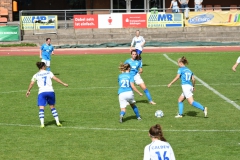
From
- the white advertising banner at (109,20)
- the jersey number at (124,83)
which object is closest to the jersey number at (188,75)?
the jersey number at (124,83)

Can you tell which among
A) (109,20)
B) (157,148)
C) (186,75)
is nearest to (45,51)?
(186,75)

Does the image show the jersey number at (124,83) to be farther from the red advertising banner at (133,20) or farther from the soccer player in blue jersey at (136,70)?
the red advertising banner at (133,20)

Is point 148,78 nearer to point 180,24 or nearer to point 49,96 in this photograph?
point 49,96

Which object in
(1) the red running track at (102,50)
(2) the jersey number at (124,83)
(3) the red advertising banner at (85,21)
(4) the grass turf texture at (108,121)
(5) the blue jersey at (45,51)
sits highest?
(3) the red advertising banner at (85,21)

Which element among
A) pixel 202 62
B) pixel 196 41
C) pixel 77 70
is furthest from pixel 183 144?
pixel 196 41

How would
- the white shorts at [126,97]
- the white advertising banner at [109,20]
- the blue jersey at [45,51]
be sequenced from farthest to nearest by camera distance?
the white advertising banner at [109,20], the blue jersey at [45,51], the white shorts at [126,97]

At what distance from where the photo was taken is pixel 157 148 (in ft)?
33.5

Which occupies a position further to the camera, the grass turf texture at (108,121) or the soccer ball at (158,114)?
the soccer ball at (158,114)

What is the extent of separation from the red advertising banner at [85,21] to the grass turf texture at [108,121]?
16361mm

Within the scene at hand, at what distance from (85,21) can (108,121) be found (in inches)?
1197

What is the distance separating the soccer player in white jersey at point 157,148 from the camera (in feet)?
33.4

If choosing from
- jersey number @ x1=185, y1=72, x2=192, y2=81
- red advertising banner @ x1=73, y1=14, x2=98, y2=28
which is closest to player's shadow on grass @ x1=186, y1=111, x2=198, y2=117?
jersey number @ x1=185, y1=72, x2=192, y2=81

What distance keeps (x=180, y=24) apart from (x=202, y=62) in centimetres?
1391

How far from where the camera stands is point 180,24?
4909 centimetres
